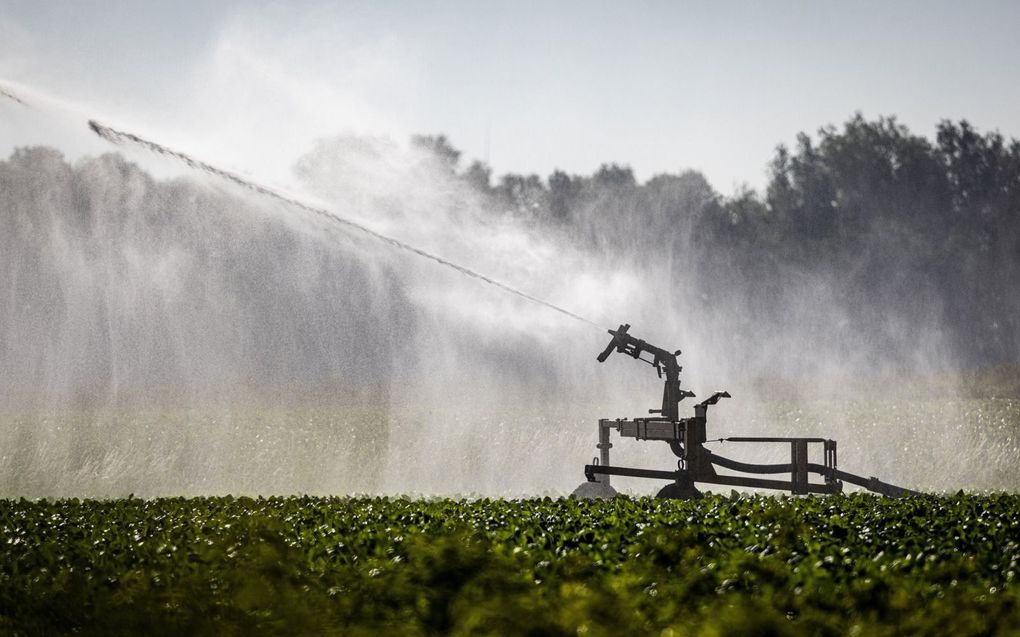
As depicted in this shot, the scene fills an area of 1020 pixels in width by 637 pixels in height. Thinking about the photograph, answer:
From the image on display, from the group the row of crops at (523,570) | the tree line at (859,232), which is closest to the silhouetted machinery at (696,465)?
the row of crops at (523,570)

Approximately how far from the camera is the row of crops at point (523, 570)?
4824mm

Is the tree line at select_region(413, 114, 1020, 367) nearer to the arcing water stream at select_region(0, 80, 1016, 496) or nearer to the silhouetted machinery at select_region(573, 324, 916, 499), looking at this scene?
the arcing water stream at select_region(0, 80, 1016, 496)

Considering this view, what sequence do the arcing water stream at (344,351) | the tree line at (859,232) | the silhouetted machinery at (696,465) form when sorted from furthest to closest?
the tree line at (859,232), the arcing water stream at (344,351), the silhouetted machinery at (696,465)

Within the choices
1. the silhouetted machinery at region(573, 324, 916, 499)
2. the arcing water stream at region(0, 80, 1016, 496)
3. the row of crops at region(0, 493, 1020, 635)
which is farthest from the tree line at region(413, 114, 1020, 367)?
the row of crops at region(0, 493, 1020, 635)

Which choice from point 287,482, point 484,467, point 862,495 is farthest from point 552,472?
point 862,495

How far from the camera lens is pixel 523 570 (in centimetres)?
670

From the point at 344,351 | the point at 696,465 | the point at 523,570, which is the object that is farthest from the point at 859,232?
the point at 523,570

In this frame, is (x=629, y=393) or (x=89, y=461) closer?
(x=89, y=461)

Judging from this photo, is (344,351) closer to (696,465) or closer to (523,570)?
(696,465)

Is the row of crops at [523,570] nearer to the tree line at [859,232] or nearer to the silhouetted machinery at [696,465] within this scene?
the silhouetted machinery at [696,465]

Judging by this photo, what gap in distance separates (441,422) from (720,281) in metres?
16.6

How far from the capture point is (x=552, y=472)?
26.8 meters

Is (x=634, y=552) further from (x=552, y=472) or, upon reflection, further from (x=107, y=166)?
(x=107, y=166)

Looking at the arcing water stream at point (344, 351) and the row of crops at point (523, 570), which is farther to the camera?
the arcing water stream at point (344, 351)
